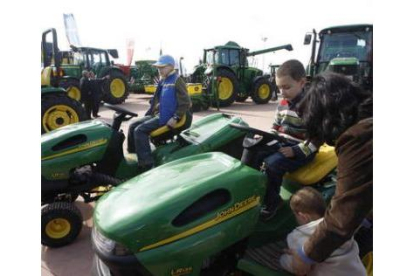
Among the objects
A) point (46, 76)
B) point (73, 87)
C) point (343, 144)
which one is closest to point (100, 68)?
point (73, 87)

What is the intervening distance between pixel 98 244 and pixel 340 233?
1078mm

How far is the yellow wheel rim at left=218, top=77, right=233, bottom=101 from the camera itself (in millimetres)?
12445

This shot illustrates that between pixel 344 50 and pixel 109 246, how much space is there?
893 cm

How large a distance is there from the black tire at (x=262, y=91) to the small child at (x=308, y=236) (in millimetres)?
12052

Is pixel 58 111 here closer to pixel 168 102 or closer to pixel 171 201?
pixel 168 102

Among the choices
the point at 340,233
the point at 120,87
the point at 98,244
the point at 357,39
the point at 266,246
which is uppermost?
the point at 357,39

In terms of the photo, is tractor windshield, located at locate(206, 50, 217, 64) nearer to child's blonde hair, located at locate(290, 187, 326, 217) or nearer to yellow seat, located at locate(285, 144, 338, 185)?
yellow seat, located at locate(285, 144, 338, 185)

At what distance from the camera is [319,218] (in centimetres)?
189

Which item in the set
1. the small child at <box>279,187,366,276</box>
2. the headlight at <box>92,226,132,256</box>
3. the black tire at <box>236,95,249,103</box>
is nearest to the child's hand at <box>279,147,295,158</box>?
the small child at <box>279,187,366,276</box>

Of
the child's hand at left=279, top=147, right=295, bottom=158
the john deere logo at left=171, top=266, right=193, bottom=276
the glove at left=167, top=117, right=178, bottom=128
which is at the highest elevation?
the glove at left=167, top=117, right=178, bottom=128

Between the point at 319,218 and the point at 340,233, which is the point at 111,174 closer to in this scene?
the point at 319,218

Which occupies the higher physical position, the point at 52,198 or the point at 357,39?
the point at 357,39

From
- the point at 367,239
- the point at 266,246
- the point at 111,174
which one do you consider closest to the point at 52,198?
the point at 111,174

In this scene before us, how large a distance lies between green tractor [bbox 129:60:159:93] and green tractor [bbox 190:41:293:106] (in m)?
4.99
